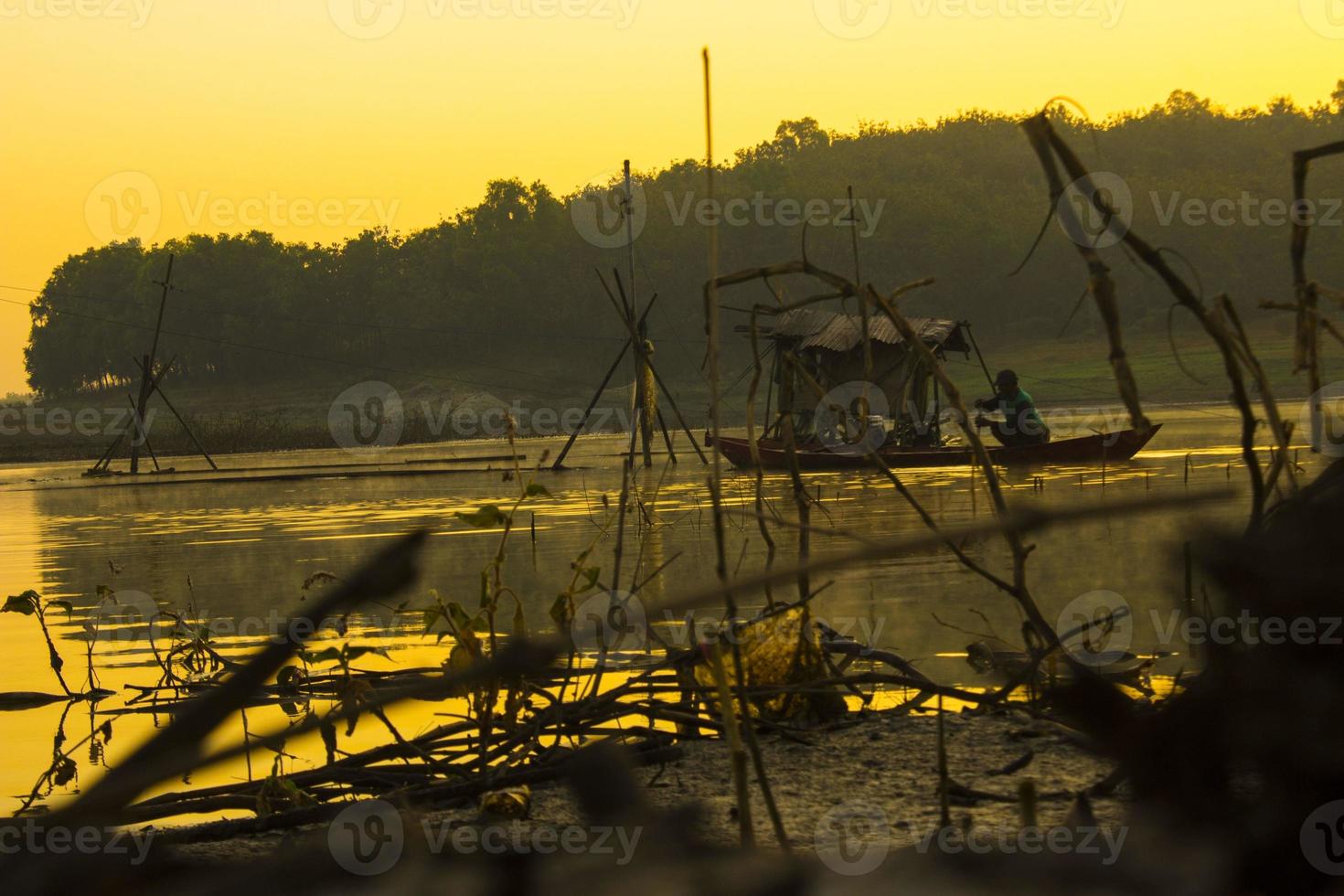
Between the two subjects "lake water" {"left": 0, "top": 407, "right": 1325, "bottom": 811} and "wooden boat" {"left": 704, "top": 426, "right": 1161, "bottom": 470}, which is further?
"wooden boat" {"left": 704, "top": 426, "right": 1161, "bottom": 470}

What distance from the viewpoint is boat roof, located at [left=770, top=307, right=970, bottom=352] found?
26219mm

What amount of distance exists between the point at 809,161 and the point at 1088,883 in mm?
117379

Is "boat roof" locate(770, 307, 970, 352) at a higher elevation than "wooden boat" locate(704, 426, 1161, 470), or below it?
higher

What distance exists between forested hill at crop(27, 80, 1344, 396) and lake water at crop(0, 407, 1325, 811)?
2395 inches

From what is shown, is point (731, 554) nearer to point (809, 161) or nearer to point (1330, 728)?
point (1330, 728)

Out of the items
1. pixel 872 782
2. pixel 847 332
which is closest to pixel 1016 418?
pixel 847 332

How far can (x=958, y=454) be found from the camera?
848 inches

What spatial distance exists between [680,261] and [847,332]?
2797 inches

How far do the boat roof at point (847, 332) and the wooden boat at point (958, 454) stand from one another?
2.22 m

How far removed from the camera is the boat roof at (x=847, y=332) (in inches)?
1032

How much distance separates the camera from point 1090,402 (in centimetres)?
5609

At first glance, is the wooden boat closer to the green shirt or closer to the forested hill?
the green shirt

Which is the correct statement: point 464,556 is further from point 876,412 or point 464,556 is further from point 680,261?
point 680,261

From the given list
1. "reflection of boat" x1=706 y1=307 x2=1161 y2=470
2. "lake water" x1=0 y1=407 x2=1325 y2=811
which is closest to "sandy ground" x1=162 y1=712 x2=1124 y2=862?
"lake water" x1=0 y1=407 x2=1325 y2=811
